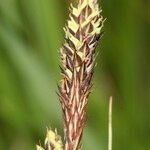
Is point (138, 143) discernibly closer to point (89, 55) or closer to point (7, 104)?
point (7, 104)

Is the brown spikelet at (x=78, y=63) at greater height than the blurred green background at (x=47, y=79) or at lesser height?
lesser

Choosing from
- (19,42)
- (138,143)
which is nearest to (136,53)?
(138,143)

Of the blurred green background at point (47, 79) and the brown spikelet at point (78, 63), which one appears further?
the blurred green background at point (47, 79)

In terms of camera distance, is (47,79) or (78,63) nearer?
(78,63)

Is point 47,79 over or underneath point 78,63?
over
